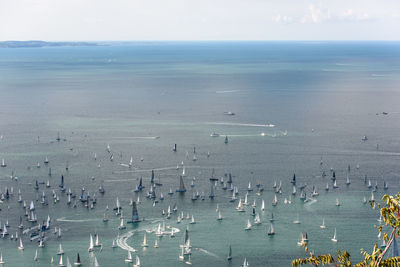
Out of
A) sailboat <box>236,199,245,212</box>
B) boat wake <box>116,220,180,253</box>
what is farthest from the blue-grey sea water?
sailboat <box>236,199,245,212</box>

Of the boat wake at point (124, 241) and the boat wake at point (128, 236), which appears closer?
the boat wake at point (124, 241)

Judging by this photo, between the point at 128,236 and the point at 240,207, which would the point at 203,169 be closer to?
the point at 240,207

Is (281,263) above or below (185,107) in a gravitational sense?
below

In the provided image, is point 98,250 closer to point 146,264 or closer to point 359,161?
point 146,264

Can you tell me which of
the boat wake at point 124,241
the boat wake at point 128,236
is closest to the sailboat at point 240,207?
the boat wake at point 128,236

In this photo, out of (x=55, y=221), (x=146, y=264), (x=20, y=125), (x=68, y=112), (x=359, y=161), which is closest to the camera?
(x=146, y=264)

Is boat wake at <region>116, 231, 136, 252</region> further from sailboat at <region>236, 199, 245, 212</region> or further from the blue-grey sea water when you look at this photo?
sailboat at <region>236, 199, 245, 212</region>

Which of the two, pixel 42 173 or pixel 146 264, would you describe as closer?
pixel 146 264

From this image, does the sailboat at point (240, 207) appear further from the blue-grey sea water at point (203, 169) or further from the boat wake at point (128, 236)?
the boat wake at point (128, 236)

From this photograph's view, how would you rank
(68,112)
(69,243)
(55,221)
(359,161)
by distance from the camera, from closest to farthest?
(69,243) → (55,221) → (359,161) → (68,112)

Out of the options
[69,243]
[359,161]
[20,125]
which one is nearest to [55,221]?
[69,243]

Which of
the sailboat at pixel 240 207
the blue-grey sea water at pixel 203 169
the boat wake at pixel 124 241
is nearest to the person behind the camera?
the boat wake at pixel 124 241
